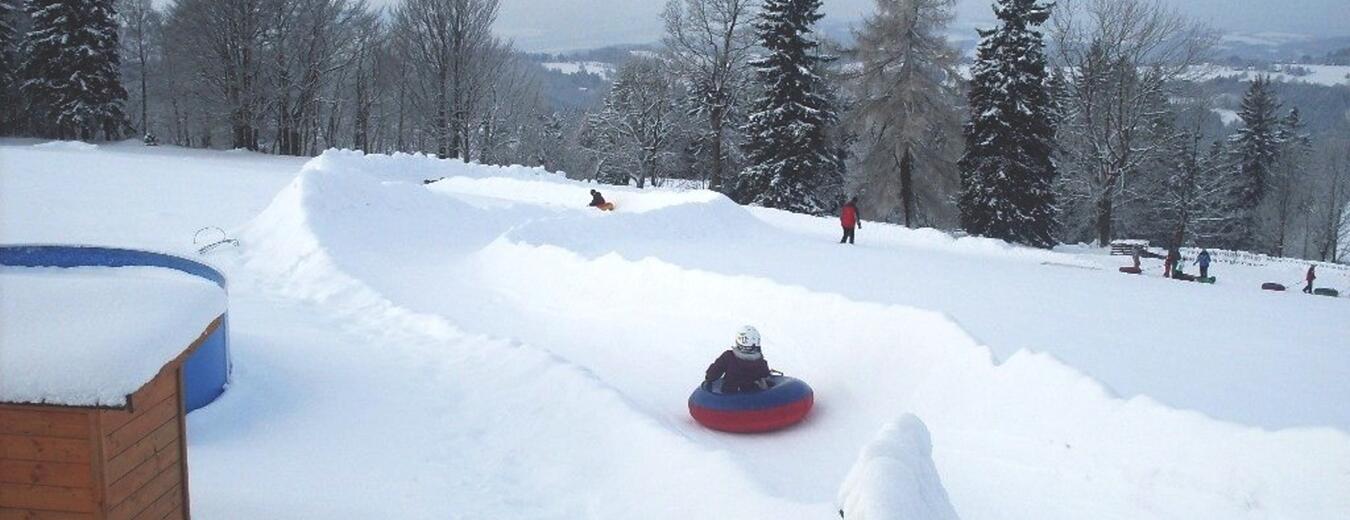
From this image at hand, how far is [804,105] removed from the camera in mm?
33250

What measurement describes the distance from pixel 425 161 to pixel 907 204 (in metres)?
18.1

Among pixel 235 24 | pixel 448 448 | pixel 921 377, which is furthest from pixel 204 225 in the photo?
pixel 235 24

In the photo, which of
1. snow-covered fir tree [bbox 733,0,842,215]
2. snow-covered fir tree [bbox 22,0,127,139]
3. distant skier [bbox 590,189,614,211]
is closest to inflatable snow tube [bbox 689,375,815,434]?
Answer: distant skier [bbox 590,189,614,211]

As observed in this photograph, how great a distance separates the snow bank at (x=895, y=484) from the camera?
3371 mm

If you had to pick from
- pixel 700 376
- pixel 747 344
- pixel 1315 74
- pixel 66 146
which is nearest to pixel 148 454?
pixel 747 344

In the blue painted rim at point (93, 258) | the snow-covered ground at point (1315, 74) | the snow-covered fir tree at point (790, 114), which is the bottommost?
the blue painted rim at point (93, 258)

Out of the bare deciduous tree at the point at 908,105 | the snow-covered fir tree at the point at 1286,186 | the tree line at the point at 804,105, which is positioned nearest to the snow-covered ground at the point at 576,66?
the tree line at the point at 804,105

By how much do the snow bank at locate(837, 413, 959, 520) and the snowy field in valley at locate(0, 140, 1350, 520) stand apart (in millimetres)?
22

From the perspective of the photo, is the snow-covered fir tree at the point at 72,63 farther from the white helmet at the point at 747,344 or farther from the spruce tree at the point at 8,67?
the white helmet at the point at 747,344

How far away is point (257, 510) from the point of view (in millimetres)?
5875

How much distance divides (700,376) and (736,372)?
1.80 meters

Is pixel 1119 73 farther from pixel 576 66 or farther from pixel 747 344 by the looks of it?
pixel 576 66

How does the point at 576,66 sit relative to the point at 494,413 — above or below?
above

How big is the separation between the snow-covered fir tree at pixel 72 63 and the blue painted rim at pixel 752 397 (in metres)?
40.8
